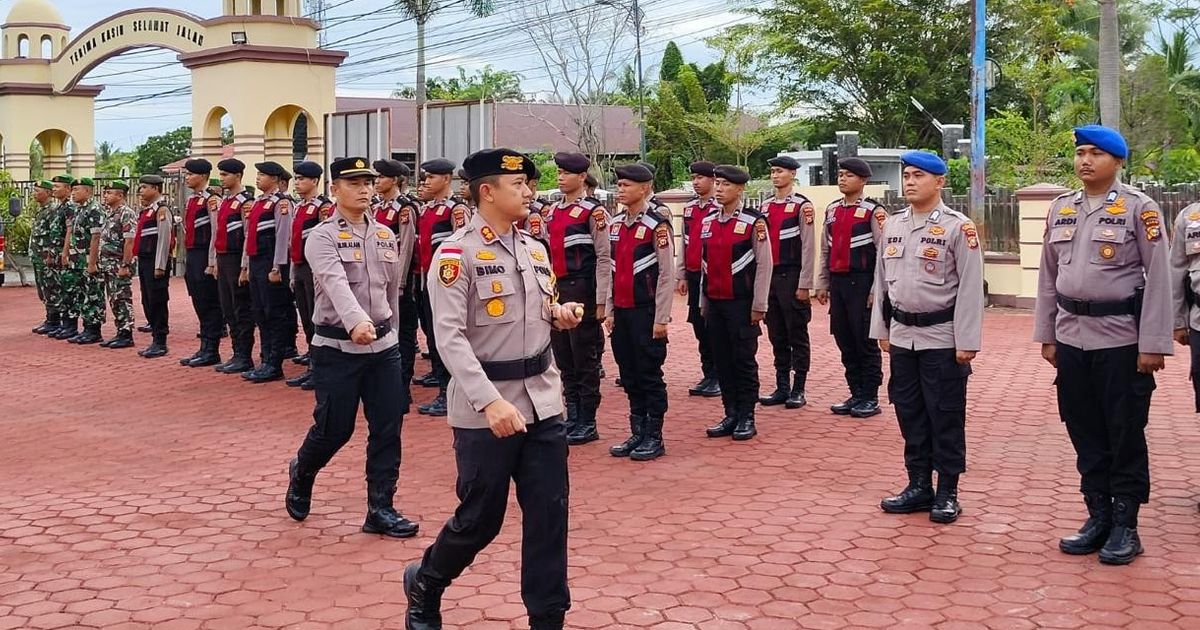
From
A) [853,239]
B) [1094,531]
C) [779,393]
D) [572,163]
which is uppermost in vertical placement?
[572,163]

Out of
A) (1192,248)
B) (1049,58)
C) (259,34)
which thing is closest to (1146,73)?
(1049,58)

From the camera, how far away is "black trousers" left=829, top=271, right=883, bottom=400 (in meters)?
8.91

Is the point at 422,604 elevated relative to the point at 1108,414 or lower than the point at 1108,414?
lower

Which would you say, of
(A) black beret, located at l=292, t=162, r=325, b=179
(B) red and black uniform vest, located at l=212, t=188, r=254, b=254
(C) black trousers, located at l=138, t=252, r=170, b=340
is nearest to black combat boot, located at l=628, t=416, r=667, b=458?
(A) black beret, located at l=292, t=162, r=325, b=179

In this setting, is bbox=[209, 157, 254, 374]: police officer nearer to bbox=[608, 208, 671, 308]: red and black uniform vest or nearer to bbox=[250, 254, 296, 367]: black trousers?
bbox=[250, 254, 296, 367]: black trousers

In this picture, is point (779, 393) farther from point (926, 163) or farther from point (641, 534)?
point (641, 534)

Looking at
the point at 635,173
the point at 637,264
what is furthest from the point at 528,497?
the point at 635,173

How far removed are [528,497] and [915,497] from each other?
265 centimetres

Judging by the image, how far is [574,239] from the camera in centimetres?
806

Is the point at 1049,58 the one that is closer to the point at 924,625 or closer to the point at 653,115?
the point at 653,115

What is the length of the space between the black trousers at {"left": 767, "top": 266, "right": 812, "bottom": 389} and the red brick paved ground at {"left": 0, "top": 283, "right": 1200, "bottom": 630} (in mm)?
405

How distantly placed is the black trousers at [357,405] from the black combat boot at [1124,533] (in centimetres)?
325

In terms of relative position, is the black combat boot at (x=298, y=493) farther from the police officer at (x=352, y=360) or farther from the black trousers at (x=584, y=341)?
the black trousers at (x=584, y=341)

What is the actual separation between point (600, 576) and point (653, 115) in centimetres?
3668
